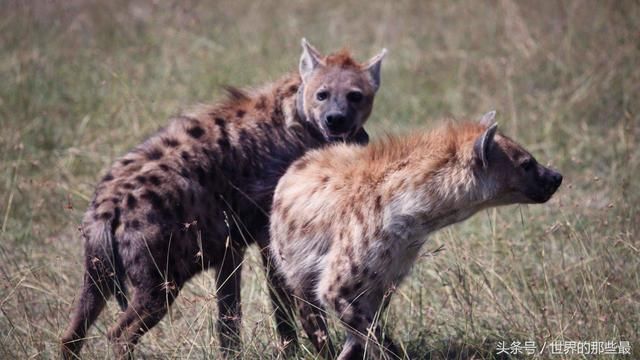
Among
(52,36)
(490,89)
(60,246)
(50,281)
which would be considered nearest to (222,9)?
(52,36)

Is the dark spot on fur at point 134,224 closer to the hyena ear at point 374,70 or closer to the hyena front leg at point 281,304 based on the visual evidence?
the hyena front leg at point 281,304

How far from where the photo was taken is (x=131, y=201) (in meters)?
4.09

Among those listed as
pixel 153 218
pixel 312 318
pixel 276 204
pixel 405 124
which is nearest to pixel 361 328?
pixel 312 318

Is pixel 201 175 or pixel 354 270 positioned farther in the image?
pixel 201 175

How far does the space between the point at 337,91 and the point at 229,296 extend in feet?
3.99

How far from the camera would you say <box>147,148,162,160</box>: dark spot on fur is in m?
4.42

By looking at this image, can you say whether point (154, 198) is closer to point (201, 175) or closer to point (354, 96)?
point (201, 175)

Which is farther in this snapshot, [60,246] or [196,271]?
[60,246]

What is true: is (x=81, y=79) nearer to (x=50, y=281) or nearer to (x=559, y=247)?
(x=50, y=281)

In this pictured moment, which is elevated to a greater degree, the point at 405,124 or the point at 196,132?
the point at 196,132

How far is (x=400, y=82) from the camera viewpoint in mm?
Result: 8188

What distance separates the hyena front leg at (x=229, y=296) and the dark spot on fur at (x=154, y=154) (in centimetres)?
51

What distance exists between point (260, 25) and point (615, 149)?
380 centimetres

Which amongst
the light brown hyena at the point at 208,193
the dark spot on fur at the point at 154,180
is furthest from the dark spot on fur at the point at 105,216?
the dark spot on fur at the point at 154,180
